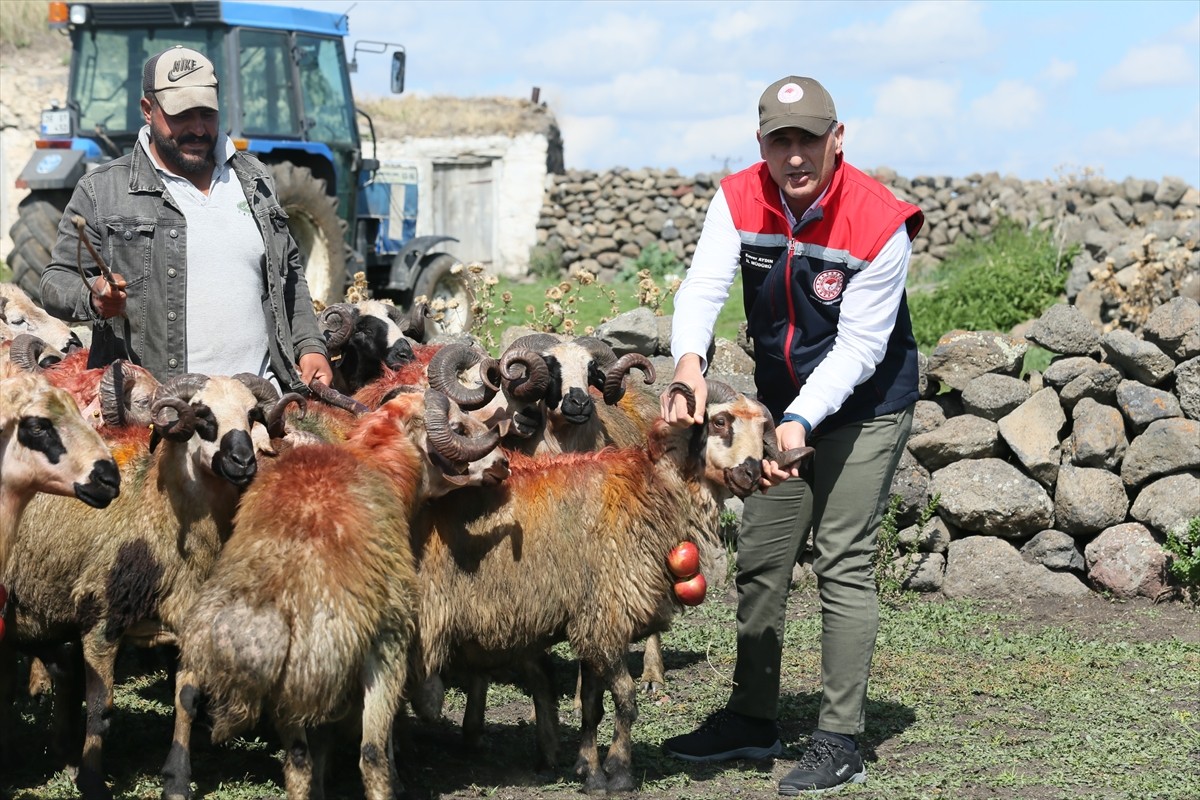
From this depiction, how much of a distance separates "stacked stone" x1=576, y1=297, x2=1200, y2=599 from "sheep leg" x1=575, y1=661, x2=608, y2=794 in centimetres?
427

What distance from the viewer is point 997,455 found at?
10469mm

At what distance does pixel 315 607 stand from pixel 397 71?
40.9ft

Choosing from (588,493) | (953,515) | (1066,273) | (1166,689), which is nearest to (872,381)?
(588,493)

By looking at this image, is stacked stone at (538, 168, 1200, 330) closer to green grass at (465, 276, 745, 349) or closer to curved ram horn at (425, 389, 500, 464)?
green grass at (465, 276, 745, 349)

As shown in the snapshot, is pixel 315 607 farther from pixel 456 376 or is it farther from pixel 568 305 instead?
pixel 568 305

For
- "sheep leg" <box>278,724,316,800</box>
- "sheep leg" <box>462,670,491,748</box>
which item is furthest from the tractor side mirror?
"sheep leg" <box>278,724,316,800</box>

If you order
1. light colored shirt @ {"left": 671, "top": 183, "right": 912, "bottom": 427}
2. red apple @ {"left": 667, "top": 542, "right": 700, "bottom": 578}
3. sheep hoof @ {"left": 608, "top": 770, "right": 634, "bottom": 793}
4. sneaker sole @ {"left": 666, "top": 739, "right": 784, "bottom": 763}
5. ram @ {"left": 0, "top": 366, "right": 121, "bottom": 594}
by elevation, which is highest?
light colored shirt @ {"left": 671, "top": 183, "right": 912, "bottom": 427}

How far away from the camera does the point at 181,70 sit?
6.26 m

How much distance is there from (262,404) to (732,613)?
173 inches

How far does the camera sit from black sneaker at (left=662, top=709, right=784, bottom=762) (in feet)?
21.8

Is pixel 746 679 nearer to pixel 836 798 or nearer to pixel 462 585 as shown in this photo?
pixel 836 798

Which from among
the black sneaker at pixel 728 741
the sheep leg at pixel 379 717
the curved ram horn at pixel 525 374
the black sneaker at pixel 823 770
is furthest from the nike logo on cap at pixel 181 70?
the black sneaker at pixel 823 770

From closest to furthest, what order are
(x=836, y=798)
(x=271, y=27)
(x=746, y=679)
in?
(x=836, y=798) → (x=746, y=679) → (x=271, y=27)

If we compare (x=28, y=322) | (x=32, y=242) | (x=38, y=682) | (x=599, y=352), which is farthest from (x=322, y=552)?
(x=32, y=242)
